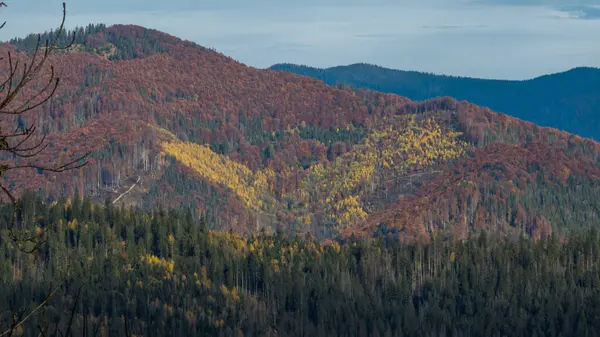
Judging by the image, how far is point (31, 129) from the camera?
18547 millimetres

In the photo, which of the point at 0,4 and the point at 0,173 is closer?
the point at 0,4

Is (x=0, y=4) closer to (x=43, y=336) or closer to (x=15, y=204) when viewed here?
(x=15, y=204)

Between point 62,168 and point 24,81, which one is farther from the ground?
point 24,81

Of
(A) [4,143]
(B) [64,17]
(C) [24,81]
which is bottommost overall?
(A) [4,143]

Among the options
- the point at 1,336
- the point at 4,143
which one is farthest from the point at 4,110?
the point at 1,336

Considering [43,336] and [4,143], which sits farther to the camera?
[4,143]

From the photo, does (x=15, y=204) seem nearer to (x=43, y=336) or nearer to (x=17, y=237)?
(x=17, y=237)

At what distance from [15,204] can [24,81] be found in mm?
2447

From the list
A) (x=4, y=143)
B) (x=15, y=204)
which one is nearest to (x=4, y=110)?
(x=4, y=143)

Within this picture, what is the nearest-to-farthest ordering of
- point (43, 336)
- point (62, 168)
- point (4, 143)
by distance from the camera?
1. point (43, 336)
2. point (4, 143)
3. point (62, 168)

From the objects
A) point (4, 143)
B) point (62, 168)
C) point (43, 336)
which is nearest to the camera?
point (43, 336)

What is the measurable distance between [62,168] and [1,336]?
146 inches

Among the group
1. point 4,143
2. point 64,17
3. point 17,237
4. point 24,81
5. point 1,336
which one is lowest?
point 1,336

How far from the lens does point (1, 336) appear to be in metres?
18.9
